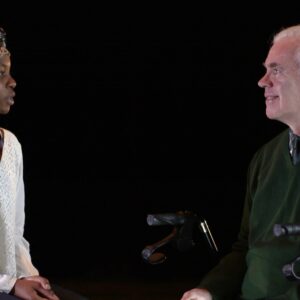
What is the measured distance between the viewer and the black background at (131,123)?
157 inches

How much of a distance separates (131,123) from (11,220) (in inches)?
93.7

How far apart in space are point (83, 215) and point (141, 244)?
43cm

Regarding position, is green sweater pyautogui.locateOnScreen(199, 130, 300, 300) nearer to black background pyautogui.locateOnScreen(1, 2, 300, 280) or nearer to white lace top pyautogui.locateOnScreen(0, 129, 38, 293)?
white lace top pyautogui.locateOnScreen(0, 129, 38, 293)

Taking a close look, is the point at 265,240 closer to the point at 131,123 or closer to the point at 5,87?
the point at 5,87

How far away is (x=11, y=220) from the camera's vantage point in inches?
77.9

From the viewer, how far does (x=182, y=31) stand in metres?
4.04

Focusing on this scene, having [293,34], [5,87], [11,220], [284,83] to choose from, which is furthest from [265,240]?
[5,87]

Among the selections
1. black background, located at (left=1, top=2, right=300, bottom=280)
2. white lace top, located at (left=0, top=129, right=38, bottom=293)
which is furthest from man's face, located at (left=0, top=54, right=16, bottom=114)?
black background, located at (left=1, top=2, right=300, bottom=280)

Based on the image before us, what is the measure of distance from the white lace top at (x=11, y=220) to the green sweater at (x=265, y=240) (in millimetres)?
560

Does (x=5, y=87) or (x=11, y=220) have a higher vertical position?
(x=5, y=87)

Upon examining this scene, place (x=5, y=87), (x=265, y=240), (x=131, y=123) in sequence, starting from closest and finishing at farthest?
(x=265, y=240) → (x=5, y=87) → (x=131, y=123)

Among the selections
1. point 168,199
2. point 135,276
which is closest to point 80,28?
point 168,199

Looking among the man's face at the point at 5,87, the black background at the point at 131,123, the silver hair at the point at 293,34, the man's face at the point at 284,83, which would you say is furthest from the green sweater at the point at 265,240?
the black background at the point at 131,123

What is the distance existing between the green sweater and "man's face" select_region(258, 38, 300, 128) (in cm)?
10
